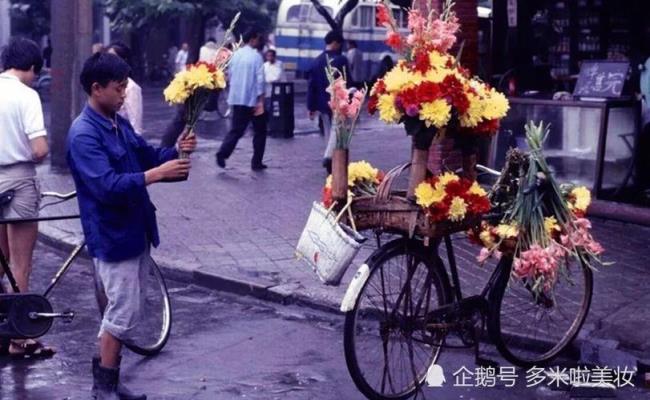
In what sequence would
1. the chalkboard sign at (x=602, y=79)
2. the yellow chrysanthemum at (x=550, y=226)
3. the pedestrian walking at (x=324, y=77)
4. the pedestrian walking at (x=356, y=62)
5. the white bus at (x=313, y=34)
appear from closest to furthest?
the yellow chrysanthemum at (x=550, y=226) → the chalkboard sign at (x=602, y=79) → the pedestrian walking at (x=324, y=77) → the pedestrian walking at (x=356, y=62) → the white bus at (x=313, y=34)

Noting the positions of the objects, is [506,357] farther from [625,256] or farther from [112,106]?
[625,256]

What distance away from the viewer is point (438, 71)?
19.5ft

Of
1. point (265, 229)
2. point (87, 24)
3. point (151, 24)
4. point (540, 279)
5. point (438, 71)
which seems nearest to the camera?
point (438, 71)

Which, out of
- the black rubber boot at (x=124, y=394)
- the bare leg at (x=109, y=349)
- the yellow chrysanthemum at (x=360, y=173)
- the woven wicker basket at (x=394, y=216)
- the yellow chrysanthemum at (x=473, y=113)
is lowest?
the black rubber boot at (x=124, y=394)

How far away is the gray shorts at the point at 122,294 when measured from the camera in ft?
20.0

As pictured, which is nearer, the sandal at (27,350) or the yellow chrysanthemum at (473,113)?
the yellow chrysanthemum at (473,113)

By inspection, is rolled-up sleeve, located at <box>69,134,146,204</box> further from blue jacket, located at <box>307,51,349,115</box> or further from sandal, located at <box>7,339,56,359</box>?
blue jacket, located at <box>307,51,349,115</box>

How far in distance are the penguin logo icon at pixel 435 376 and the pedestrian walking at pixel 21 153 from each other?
2.36 m

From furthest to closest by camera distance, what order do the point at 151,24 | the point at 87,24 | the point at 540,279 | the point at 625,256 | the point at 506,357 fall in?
the point at 151,24
the point at 87,24
the point at 625,256
the point at 506,357
the point at 540,279

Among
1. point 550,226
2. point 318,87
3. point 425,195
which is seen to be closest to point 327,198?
point 425,195

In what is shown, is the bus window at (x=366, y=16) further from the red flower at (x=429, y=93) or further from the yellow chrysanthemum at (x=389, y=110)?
the red flower at (x=429, y=93)

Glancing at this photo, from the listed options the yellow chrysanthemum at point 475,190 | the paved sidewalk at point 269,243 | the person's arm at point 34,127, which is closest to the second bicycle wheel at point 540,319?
the paved sidewalk at point 269,243

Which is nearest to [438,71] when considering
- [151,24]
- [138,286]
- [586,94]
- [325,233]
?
[325,233]

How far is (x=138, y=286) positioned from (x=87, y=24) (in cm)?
1015
